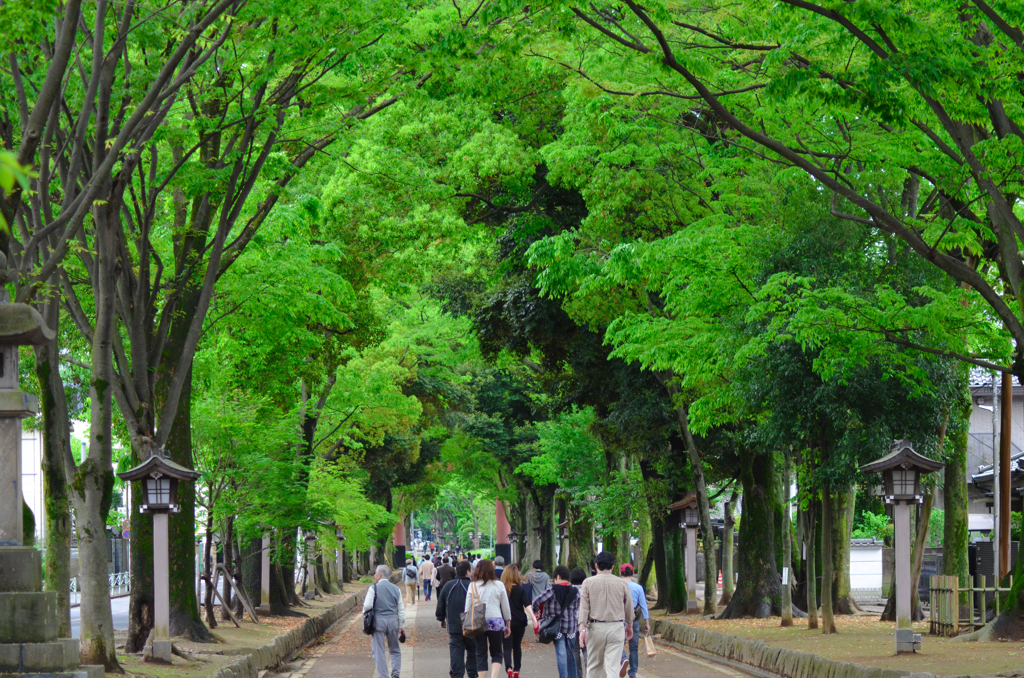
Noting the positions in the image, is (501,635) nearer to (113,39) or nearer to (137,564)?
(137,564)

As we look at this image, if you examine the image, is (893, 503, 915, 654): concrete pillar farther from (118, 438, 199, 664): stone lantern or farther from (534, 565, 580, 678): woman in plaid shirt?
(118, 438, 199, 664): stone lantern

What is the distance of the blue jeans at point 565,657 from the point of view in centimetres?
1346

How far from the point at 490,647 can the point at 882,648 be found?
6522mm

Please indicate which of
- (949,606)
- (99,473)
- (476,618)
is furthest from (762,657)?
(99,473)

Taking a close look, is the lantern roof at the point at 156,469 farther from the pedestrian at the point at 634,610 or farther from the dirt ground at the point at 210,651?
the pedestrian at the point at 634,610

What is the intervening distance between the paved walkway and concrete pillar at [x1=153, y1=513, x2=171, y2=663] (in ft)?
8.87

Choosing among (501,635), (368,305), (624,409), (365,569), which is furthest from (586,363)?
(365,569)

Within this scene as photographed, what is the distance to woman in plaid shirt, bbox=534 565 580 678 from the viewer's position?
44.2 ft

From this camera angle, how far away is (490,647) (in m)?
14.1

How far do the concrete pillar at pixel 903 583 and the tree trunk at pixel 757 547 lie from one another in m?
9.45

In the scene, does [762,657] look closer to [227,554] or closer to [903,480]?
[903,480]

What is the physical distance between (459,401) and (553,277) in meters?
23.4

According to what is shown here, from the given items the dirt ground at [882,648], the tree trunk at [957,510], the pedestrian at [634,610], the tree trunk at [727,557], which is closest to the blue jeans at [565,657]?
the pedestrian at [634,610]

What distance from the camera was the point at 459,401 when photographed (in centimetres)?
4456
